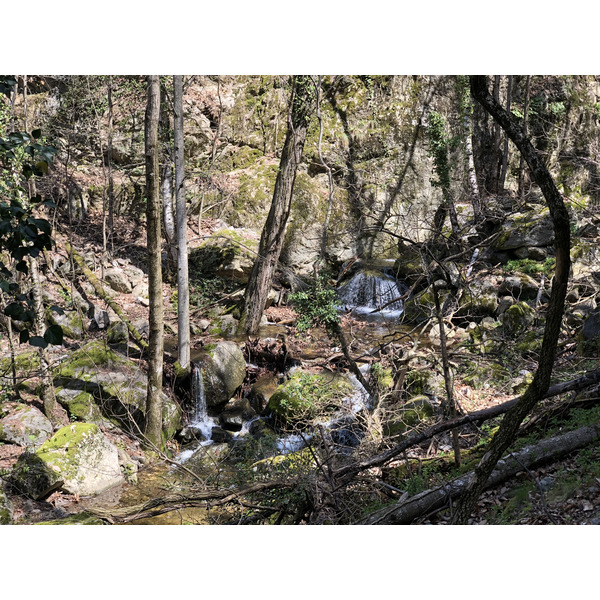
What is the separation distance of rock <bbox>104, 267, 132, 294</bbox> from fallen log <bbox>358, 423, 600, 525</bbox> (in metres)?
6.11

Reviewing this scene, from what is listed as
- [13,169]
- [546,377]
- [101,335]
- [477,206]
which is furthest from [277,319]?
[546,377]

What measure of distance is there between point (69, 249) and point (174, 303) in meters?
1.76

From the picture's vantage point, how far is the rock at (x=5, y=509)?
11.9 ft

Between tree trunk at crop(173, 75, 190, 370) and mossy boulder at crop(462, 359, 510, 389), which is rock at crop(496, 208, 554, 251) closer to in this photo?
mossy boulder at crop(462, 359, 510, 389)

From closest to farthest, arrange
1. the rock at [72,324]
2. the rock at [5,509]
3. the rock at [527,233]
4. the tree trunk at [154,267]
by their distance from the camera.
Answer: the rock at [5,509], the tree trunk at [154,267], the rock at [72,324], the rock at [527,233]

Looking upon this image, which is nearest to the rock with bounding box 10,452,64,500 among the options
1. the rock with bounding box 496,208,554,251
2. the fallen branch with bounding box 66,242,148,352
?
the fallen branch with bounding box 66,242,148,352

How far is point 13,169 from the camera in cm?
426

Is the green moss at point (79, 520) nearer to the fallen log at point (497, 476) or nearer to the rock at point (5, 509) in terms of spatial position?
the rock at point (5, 509)

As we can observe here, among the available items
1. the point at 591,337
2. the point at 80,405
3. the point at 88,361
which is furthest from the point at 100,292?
the point at 591,337

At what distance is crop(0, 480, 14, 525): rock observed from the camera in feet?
11.9

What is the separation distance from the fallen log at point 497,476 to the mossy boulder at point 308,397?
1.39 m

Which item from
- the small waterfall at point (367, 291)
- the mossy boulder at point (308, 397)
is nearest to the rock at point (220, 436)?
the mossy boulder at point (308, 397)

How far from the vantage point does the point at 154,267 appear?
15.1ft

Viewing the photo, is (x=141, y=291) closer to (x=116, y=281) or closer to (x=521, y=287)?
(x=116, y=281)
